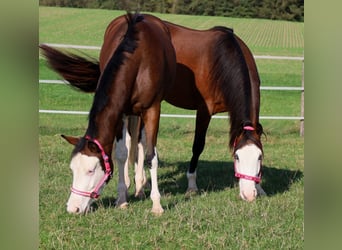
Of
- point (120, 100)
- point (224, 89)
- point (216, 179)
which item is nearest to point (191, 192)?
point (216, 179)

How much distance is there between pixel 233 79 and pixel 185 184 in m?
1.14

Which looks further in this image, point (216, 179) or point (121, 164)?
point (216, 179)

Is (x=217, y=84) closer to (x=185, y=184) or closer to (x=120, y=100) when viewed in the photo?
(x=185, y=184)

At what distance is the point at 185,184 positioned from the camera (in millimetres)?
4316

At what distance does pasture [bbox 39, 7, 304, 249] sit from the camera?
9.11ft

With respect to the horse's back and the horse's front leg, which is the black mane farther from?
the horse's front leg

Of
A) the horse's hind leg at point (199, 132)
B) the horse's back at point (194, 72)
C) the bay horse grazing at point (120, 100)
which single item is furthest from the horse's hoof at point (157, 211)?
the horse's back at point (194, 72)

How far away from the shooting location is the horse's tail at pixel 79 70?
388 centimetres

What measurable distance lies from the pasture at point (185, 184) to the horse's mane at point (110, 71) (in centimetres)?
55

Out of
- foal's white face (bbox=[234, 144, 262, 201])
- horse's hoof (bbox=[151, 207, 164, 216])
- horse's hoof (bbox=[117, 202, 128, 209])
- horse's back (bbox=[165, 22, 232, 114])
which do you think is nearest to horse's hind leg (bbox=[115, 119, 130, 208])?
horse's hoof (bbox=[117, 202, 128, 209])

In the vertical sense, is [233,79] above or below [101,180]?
above

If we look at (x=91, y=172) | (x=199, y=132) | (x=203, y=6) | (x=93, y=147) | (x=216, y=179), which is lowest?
(x=216, y=179)
